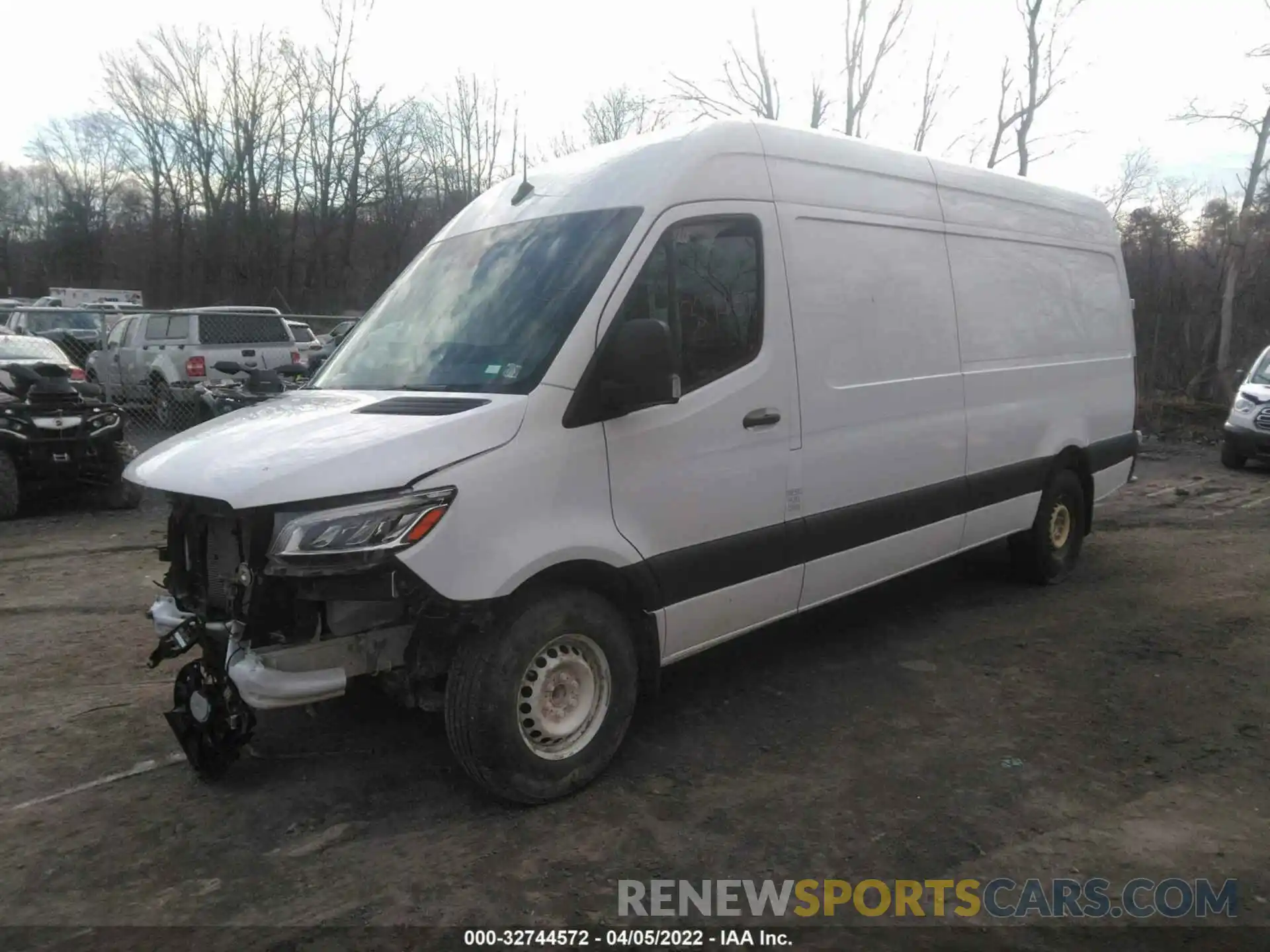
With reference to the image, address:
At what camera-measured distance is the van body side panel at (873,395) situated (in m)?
4.57

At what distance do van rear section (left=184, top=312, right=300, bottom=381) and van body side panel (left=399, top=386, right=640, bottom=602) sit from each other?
1278 cm

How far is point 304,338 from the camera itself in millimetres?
20609

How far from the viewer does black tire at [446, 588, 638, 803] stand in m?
3.39

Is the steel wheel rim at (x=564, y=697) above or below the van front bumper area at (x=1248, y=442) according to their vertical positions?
below

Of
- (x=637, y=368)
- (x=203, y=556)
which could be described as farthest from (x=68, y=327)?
(x=637, y=368)

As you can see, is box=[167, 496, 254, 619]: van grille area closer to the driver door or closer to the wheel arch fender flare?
the wheel arch fender flare

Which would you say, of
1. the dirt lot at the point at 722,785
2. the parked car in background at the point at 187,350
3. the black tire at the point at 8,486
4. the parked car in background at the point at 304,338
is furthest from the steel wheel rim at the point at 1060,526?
the parked car in background at the point at 304,338

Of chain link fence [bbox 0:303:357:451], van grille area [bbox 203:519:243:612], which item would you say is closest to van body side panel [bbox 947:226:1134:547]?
van grille area [bbox 203:519:243:612]

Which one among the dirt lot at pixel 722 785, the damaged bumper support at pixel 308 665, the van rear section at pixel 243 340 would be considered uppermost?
the van rear section at pixel 243 340

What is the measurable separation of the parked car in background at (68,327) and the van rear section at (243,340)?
4.52 feet

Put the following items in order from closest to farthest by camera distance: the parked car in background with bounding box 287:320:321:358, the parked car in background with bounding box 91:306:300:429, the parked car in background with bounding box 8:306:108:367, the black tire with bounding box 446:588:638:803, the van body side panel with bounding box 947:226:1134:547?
the black tire with bounding box 446:588:638:803, the van body side panel with bounding box 947:226:1134:547, the parked car in background with bounding box 91:306:300:429, the parked car in background with bounding box 8:306:108:367, the parked car in background with bounding box 287:320:321:358

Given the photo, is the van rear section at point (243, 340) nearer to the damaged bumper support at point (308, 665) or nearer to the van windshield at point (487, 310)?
the van windshield at point (487, 310)

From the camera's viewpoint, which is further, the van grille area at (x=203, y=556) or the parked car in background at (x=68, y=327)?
the parked car in background at (x=68, y=327)

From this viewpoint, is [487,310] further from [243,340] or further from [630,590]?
[243,340]
